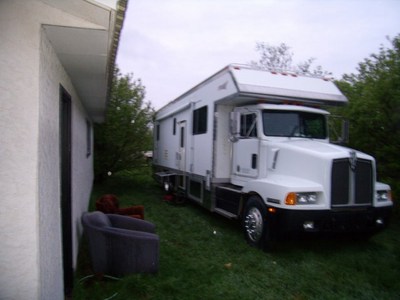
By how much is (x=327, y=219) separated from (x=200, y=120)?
13.4ft

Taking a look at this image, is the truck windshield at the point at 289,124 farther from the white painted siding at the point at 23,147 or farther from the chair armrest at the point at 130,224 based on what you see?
the white painted siding at the point at 23,147

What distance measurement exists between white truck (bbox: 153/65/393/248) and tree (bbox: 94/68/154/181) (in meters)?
3.60

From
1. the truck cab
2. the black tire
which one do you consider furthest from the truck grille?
the black tire

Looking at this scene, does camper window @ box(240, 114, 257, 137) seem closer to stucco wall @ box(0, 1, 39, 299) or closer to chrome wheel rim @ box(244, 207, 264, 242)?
chrome wheel rim @ box(244, 207, 264, 242)

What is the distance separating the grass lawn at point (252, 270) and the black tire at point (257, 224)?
0.49ft

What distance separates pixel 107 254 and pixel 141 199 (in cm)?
641

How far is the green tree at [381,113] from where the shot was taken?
23.6 ft

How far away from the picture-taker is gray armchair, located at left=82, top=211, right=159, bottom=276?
4.39 m

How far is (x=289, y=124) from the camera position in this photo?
659 centimetres

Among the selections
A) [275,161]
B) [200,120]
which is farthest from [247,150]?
[200,120]

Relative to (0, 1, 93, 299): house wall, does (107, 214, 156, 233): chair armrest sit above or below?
below

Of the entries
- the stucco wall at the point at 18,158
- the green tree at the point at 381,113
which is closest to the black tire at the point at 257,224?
the green tree at the point at 381,113

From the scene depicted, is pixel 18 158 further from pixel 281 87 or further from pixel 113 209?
pixel 281 87

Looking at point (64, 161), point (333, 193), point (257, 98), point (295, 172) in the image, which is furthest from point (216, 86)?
point (64, 161)
